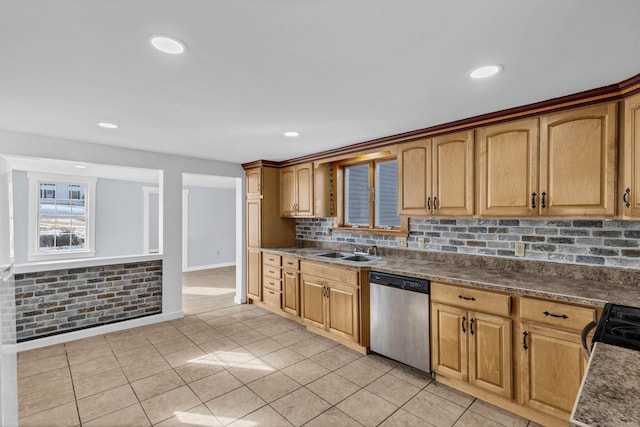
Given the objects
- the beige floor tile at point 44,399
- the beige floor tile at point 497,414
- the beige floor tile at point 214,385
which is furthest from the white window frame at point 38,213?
the beige floor tile at point 497,414

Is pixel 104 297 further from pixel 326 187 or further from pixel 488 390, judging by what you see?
pixel 488 390

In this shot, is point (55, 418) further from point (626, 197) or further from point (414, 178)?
point (626, 197)

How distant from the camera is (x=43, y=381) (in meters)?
2.56

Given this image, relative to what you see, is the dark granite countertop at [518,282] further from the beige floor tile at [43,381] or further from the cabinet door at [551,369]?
the beige floor tile at [43,381]

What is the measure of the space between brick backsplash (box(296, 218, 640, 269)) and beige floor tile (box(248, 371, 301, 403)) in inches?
71.7

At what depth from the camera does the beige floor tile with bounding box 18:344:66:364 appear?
2975 mm

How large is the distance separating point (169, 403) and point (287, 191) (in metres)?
2.96

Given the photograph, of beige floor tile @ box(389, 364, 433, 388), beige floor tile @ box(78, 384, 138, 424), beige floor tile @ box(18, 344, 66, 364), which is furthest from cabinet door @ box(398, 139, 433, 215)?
beige floor tile @ box(18, 344, 66, 364)

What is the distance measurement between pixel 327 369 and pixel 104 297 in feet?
9.41

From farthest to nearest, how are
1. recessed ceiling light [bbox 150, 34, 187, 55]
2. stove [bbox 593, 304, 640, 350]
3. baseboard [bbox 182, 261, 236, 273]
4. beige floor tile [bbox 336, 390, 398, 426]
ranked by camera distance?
1. baseboard [bbox 182, 261, 236, 273]
2. beige floor tile [bbox 336, 390, 398, 426]
3. recessed ceiling light [bbox 150, 34, 187, 55]
4. stove [bbox 593, 304, 640, 350]

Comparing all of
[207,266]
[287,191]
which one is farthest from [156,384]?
[207,266]

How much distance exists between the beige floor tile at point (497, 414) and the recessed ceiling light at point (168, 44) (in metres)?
2.92

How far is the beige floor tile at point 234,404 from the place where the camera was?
2129 millimetres

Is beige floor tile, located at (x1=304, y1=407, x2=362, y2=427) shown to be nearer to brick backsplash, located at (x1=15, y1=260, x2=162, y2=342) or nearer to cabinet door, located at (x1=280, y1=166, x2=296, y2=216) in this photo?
cabinet door, located at (x1=280, y1=166, x2=296, y2=216)
